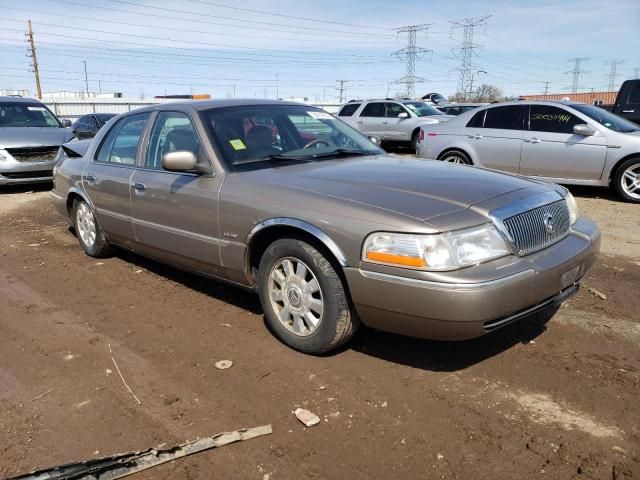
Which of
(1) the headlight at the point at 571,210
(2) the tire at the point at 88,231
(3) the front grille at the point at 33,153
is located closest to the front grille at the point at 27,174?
(3) the front grille at the point at 33,153

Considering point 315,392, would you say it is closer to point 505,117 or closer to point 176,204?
point 176,204

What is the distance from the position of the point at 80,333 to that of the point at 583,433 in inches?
130

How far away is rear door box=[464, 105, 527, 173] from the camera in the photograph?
9.38 metres

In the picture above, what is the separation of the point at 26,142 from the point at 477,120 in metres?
8.26

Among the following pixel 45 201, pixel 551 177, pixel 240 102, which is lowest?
pixel 45 201

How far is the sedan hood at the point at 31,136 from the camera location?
1017 centimetres

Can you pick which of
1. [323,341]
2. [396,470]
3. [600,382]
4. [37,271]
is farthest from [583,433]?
[37,271]

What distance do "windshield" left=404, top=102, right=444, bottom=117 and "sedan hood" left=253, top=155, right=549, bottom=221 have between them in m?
13.4

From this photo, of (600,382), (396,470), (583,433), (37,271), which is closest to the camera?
(396,470)

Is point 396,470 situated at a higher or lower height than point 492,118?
lower

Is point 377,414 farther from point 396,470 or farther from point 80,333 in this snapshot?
point 80,333

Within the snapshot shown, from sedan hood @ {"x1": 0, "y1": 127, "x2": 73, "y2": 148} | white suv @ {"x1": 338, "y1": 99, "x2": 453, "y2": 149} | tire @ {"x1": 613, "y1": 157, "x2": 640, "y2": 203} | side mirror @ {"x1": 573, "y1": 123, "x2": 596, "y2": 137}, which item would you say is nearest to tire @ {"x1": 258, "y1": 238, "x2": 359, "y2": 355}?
side mirror @ {"x1": 573, "y1": 123, "x2": 596, "y2": 137}

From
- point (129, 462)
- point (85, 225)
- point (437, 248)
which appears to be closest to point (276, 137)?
point (437, 248)

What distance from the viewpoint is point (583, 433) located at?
2.72 metres
